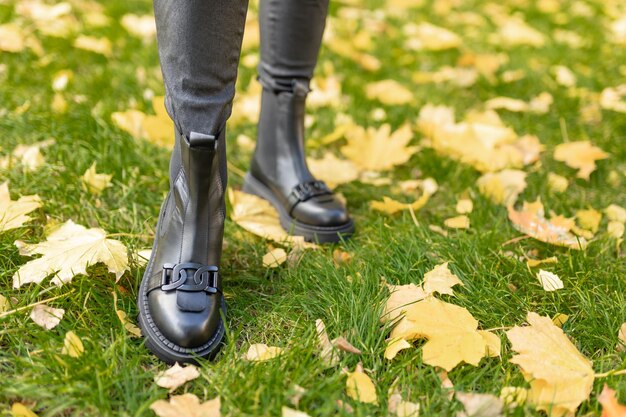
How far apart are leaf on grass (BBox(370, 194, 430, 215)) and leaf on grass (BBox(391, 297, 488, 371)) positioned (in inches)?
19.4

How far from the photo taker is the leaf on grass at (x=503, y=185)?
72.9 inches

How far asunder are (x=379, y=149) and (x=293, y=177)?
0.47m

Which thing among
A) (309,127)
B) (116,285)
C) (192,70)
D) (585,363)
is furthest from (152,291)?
(309,127)

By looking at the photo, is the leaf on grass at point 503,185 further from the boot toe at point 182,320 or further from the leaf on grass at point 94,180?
the leaf on grass at point 94,180

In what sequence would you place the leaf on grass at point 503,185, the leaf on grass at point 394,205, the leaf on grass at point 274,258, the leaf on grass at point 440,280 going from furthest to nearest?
the leaf on grass at point 503,185 → the leaf on grass at point 394,205 → the leaf on grass at point 274,258 → the leaf on grass at point 440,280

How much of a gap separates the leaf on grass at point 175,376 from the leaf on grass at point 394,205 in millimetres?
778

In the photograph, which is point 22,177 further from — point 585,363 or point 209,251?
point 585,363

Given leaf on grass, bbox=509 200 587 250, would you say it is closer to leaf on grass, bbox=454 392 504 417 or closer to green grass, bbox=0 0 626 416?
green grass, bbox=0 0 626 416

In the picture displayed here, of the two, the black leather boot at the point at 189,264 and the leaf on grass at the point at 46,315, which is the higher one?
the black leather boot at the point at 189,264

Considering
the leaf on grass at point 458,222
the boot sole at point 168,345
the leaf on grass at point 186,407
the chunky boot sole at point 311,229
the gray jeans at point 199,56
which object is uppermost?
the gray jeans at point 199,56

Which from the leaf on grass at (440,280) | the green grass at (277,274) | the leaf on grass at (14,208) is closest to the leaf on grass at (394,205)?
the green grass at (277,274)

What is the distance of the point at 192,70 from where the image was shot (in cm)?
116

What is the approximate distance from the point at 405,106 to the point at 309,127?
0.43 m

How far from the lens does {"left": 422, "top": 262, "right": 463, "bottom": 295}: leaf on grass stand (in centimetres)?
136
